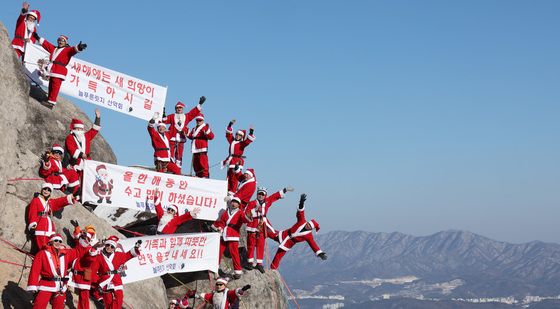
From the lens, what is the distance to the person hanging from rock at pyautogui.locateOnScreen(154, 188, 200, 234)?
20.5 meters

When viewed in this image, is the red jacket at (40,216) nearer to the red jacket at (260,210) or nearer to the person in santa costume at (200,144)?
the red jacket at (260,210)

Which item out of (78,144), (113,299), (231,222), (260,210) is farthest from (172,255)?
(78,144)

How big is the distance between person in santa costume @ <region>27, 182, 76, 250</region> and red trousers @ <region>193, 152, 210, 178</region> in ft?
33.3

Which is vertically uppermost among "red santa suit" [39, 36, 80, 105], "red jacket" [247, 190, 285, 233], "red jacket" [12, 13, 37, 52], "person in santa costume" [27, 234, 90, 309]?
"red jacket" [12, 13, 37, 52]

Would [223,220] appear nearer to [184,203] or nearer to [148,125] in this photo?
[184,203]

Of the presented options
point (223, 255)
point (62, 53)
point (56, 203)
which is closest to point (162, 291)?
point (223, 255)

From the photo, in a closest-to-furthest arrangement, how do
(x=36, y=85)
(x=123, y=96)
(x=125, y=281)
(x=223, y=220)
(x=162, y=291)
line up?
(x=125, y=281)
(x=162, y=291)
(x=223, y=220)
(x=36, y=85)
(x=123, y=96)

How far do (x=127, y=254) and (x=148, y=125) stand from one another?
28.2ft

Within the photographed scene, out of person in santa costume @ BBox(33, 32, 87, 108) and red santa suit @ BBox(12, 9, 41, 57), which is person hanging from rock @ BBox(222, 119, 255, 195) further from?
red santa suit @ BBox(12, 9, 41, 57)

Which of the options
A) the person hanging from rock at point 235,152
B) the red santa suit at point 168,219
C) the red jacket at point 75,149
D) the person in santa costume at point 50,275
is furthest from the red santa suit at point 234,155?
the person in santa costume at point 50,275

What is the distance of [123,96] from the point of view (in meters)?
25.2

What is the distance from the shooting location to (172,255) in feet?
64.7

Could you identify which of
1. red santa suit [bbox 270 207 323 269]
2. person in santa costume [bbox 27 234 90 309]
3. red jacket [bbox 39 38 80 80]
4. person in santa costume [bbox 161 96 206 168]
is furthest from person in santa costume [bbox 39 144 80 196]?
red santa suit [bbox 270 207 323 269]

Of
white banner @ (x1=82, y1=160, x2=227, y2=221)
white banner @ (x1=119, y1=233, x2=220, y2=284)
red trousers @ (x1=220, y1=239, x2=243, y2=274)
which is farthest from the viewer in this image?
red trousers @ (x1=220, y1=239, x2=243, y2=274)
